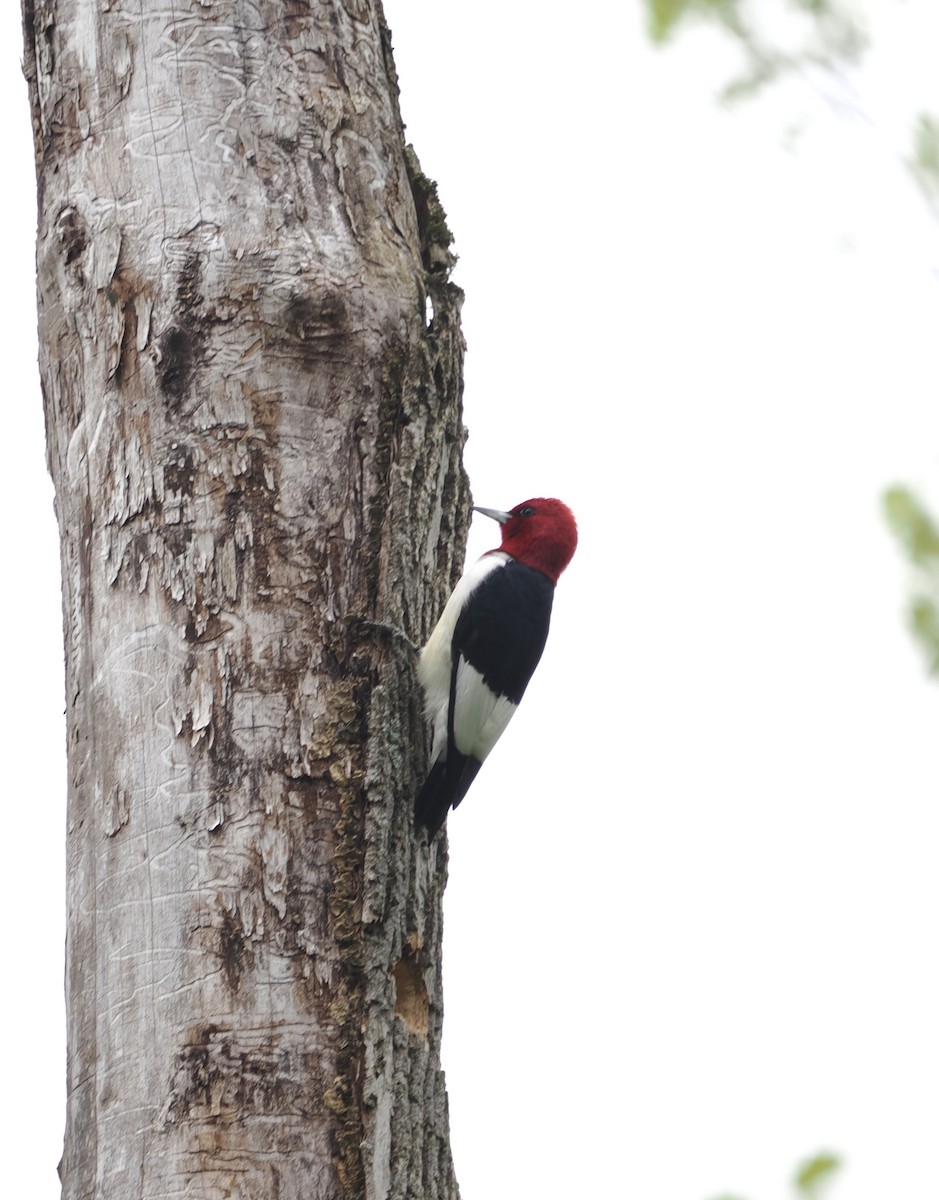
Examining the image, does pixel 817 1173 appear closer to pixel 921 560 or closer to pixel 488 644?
pixel 921 560

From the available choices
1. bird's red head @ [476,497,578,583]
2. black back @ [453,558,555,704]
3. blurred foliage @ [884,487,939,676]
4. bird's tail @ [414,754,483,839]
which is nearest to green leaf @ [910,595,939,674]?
Result: blurred foliage @ [884,487,939,676]

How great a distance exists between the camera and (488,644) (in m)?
4.22

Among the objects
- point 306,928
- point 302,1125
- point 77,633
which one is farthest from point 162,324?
point 302,1125

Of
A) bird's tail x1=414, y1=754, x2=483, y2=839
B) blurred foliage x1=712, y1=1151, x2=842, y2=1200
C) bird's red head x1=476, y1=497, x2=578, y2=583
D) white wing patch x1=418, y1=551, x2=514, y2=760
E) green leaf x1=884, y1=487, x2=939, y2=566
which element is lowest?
blurred foliage x1=712, y1=1151, x2=842, y2=1200

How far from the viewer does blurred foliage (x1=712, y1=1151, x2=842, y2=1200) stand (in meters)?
2.11

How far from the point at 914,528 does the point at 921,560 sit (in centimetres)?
4

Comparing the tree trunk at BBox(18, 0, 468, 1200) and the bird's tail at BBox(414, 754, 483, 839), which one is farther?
the bird's tail at BBox(414, 754, 483, 839)

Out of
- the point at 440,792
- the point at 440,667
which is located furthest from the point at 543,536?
the point at 440,792

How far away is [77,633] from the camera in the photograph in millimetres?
3174

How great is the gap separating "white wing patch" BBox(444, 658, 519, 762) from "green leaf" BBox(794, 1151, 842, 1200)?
1.73 metres

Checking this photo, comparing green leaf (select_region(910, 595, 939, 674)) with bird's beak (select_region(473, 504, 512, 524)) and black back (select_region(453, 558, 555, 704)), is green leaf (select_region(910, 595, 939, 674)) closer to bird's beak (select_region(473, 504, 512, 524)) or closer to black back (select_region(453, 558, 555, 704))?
black back (select_region(453, 558, 555, 704))

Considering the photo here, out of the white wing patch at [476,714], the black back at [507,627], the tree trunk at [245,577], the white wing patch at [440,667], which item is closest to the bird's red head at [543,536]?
the black back at [507,627]

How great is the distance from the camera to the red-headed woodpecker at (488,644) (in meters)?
3.59

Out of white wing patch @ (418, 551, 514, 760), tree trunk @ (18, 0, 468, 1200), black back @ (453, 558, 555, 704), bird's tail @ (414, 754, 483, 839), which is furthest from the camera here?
black back @ (453, 558, 555, 704)
